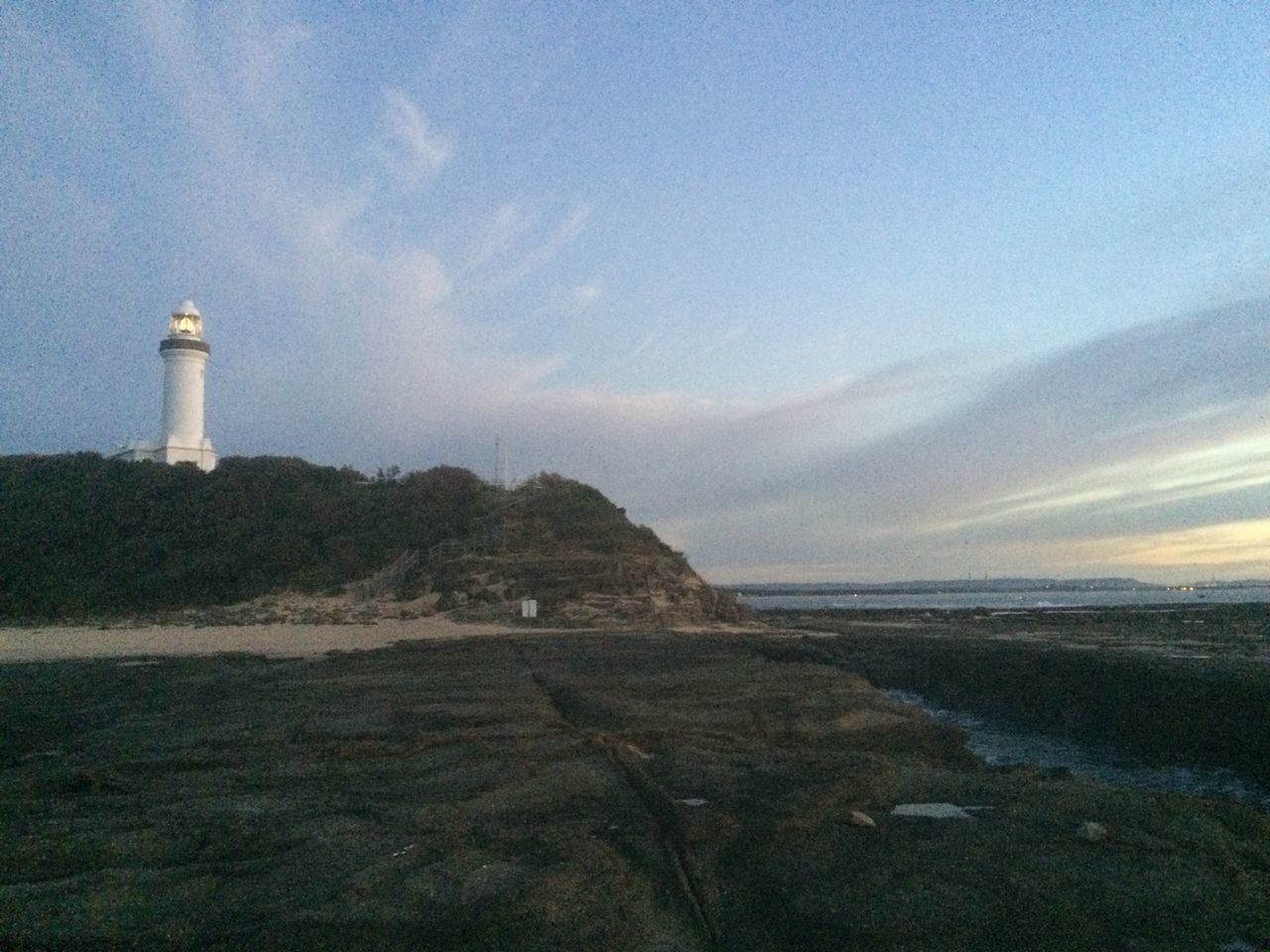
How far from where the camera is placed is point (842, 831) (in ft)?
25.0

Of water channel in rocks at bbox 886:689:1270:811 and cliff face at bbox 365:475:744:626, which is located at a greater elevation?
cliff face at bbox 365:475:744:626

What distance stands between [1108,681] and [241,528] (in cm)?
3395

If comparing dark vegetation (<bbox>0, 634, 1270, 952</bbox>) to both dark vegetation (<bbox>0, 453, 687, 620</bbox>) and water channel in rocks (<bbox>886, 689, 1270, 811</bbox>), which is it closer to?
water channel in rocks (<bbox>886, 689, 1270, 811</bbox>)

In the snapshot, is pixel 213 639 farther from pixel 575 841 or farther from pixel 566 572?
pixel 575 841

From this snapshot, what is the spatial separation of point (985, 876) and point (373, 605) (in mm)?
30410

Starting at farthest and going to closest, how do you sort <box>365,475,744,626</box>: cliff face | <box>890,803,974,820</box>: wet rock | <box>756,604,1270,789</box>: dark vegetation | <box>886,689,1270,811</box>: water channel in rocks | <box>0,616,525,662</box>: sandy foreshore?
<box>365,475,744,626</box>: cliff face < <box>0,616,525,662</box>: sandy foreshore < <box>756,604,1270,789</box>: dark vegetation < <box>886,689,1270,811</box>: water channel in rocks < <box>890,803,974,820</box>: wet rock

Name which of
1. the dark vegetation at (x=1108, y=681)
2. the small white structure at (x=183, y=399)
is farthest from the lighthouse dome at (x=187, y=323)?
the dark vegetation at (x=1108, y=681)

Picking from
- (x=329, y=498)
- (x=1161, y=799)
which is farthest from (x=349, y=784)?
(x=329, y=498)

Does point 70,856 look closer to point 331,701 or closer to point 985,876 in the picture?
point 985,876

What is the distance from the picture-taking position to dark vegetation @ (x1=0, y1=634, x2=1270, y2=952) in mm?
5555

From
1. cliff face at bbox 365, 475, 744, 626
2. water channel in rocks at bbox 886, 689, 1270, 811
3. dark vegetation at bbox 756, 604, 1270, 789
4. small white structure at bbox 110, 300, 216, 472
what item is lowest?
water channel in rocks at bbox 886, 689, 1270, 811

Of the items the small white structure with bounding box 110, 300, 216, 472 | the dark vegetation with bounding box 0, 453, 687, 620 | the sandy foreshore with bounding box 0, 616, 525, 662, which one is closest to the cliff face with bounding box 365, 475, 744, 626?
the dark vegetation with bounding box 0, 453, 687, 620

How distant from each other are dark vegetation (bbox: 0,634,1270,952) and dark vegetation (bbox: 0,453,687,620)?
2423 cm

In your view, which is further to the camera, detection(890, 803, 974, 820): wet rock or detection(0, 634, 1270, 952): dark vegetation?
detection(890, 803, 974, 820): wet rock
